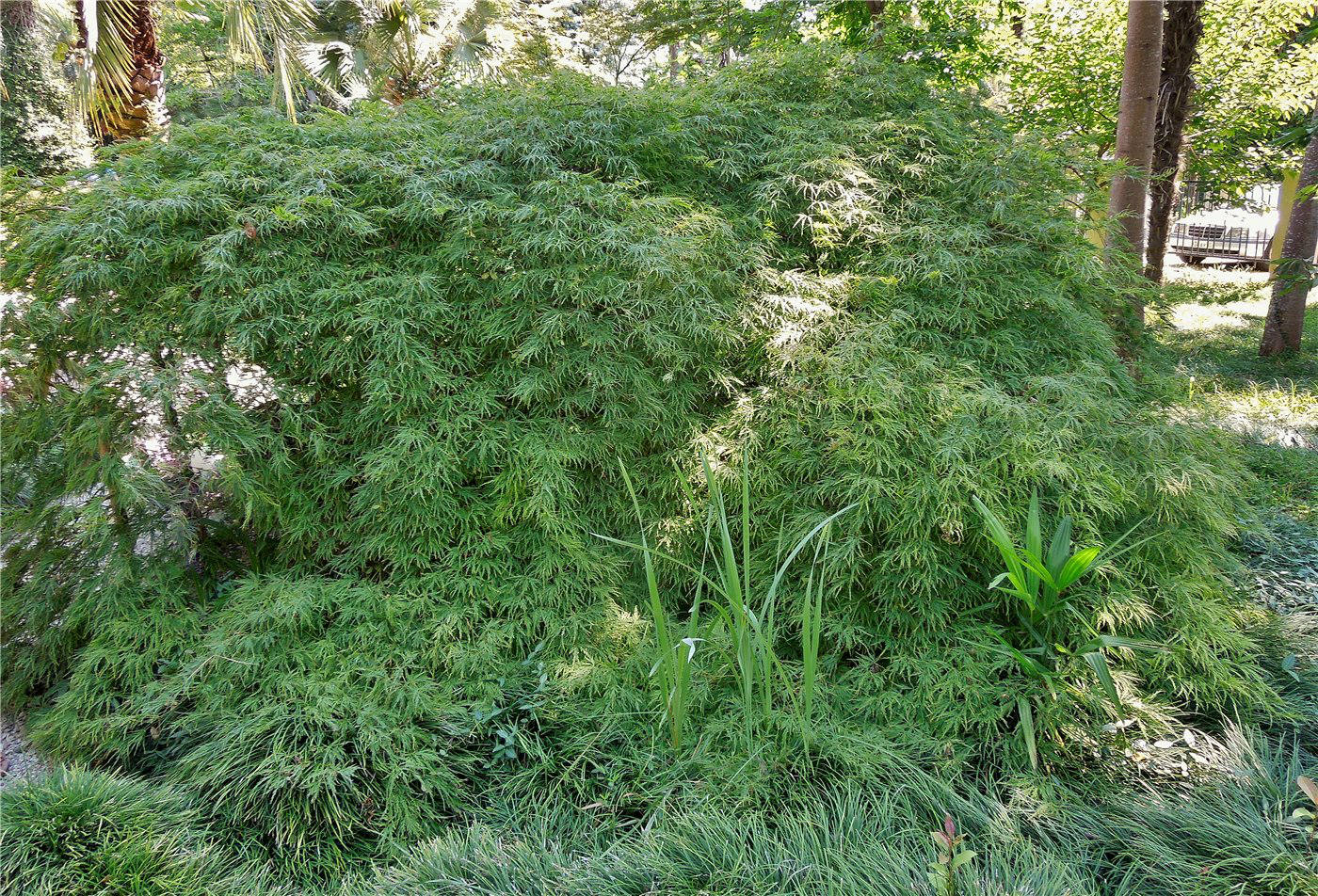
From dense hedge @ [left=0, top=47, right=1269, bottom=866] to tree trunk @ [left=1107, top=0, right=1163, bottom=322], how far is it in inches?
69.5

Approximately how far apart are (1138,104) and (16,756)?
6126mm

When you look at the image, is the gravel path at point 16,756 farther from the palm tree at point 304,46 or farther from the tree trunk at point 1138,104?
the tree trunk at point 1138,104

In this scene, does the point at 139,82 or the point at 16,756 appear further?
the point at 139,82

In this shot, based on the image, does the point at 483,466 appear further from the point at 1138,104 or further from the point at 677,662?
the point at 1138,104

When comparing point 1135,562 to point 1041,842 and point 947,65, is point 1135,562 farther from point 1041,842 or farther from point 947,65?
point 947,65

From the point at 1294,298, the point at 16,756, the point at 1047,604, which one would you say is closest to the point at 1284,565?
the point at 1047,604

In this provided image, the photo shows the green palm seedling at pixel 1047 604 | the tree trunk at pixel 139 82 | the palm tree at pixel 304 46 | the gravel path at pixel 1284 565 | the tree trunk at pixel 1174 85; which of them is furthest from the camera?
the tree trunk at pixel 1174 85

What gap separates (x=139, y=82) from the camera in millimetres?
5926

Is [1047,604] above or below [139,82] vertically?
below

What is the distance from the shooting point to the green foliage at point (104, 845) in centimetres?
169

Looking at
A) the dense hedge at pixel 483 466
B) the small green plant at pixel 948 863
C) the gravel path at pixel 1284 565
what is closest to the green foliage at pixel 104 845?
the dense hedge at pixel 483 466

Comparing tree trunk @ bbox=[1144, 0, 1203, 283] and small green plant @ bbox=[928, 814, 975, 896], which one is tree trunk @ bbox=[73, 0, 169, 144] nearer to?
small green plant @ bbox=[928, 814, 975, 896]

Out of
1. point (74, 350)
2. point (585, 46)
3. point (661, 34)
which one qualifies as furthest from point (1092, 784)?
point (585, 46)

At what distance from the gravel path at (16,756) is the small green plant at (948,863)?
2534 millimetres
